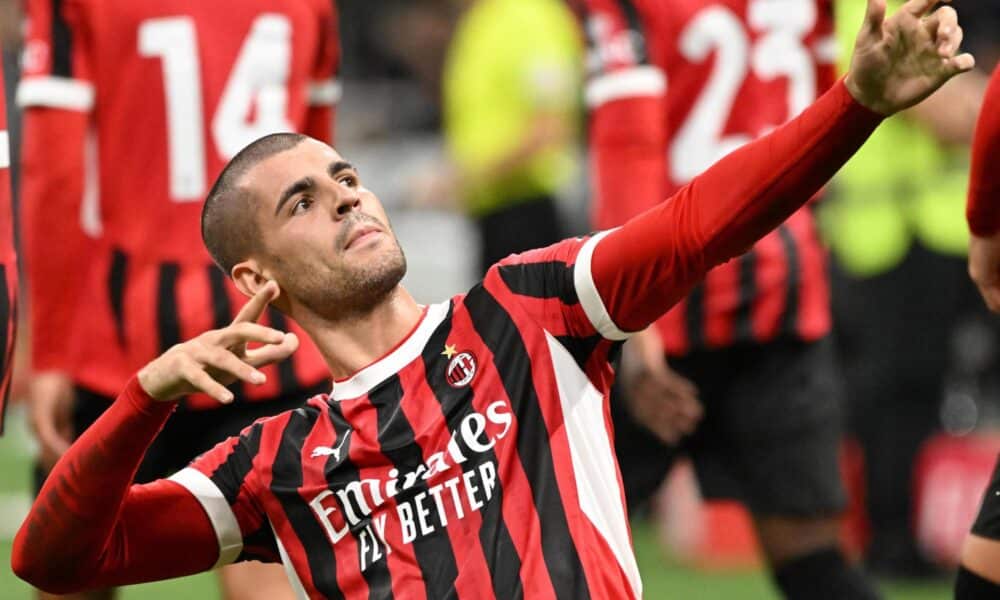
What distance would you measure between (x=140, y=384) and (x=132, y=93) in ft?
4.66

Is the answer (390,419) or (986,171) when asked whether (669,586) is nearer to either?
(986,171)

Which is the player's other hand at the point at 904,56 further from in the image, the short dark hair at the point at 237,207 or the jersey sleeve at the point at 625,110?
the jersey sleeve at the point at 625,110

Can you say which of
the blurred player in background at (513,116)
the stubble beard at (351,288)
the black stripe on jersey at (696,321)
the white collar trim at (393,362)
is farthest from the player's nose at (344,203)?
the blurred player in background at (513,116)

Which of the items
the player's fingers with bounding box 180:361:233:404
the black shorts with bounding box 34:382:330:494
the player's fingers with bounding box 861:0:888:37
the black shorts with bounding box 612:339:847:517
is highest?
the player's fingers with bounding box 861:0:888:37

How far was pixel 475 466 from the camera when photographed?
3.27m

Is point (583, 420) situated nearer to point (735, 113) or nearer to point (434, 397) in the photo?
point (434, 397)

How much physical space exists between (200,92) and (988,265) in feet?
6.10

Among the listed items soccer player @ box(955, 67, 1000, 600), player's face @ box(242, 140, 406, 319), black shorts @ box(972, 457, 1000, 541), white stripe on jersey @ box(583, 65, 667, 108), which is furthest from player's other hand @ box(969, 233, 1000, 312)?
white stripe on jersey @ box(583, 65, 667, 108)

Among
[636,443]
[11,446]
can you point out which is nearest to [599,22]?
[636,443]

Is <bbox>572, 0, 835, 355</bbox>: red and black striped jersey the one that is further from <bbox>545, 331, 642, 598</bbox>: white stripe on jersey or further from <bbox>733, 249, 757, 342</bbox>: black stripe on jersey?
<bbox>545, 331, 642, 598</bbox>: white stripe on jersey

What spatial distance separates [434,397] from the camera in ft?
11.0

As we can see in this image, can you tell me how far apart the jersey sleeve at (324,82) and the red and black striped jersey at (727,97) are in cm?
73

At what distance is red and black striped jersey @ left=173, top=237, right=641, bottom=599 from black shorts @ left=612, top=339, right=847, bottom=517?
4.78 feet

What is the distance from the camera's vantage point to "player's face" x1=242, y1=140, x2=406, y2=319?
11.0 feet
